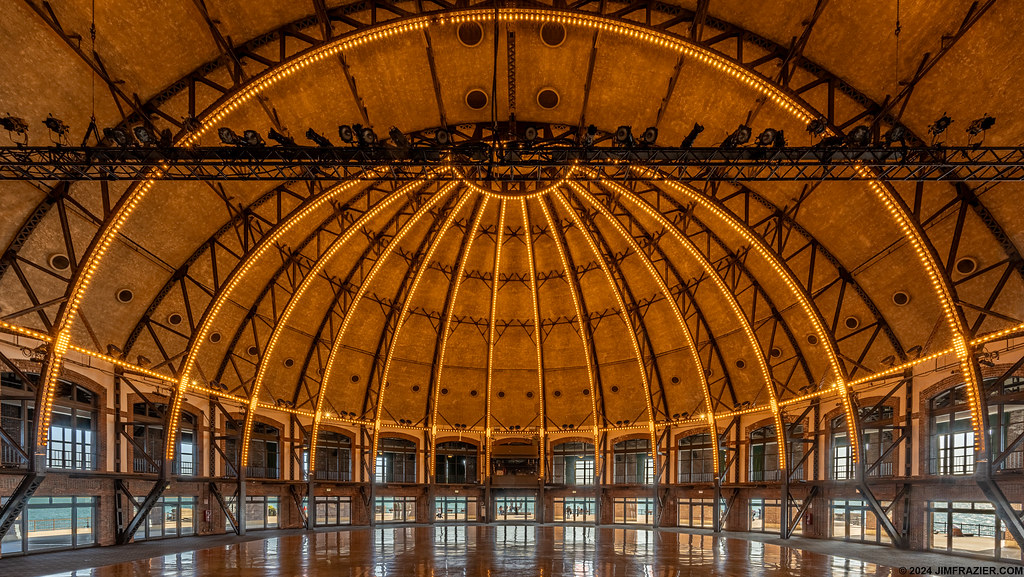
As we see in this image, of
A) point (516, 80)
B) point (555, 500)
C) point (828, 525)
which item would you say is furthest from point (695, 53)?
point (555, 500)

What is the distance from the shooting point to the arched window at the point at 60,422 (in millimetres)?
25047

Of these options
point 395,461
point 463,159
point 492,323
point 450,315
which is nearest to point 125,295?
point 450,315

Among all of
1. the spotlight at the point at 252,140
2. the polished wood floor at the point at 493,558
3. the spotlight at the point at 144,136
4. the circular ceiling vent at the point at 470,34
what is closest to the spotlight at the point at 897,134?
the polished wood floor at the point at 493,558

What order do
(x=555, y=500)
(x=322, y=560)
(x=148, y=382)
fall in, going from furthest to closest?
1. (x=555, y=500)
2. (x=148, y=382)
3. (x=322, y=560)

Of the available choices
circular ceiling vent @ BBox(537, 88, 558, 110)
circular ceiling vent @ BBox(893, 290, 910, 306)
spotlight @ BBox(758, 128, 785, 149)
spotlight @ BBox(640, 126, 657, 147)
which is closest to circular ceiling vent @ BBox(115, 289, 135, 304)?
circular ceiling vent @ BBox(537, 88, 558, 110)

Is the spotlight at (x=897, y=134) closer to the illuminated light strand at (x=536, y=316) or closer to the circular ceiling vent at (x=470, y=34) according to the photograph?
the circular ceiling vent at (x=470, y=34)

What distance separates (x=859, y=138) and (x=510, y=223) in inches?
900

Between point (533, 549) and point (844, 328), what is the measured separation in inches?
734

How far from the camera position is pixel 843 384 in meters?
29.5

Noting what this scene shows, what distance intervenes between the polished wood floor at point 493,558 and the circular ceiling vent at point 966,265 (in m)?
11.8

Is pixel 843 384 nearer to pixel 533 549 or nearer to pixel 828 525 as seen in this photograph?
pixel 828 525

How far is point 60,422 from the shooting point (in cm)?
2730

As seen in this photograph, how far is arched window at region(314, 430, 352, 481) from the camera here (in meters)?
42.1

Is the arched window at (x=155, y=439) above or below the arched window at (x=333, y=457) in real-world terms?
above
